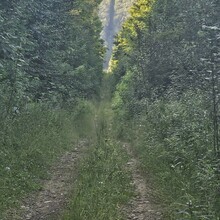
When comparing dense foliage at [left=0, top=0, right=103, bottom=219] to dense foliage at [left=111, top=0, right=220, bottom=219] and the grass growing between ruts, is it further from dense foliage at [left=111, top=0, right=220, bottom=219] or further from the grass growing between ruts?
dense foliage at [left=111, top=0, right=220, bottom=219]

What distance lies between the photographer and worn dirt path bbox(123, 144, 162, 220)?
24.5 feet

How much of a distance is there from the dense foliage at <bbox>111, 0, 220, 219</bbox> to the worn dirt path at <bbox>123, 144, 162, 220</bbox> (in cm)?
36

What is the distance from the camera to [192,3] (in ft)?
70.0

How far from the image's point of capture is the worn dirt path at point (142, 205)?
7.46 m

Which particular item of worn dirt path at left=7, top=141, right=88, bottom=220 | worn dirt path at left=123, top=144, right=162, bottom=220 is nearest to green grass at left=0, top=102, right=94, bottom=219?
worn dirt path at left=7, top=141, right=88, bottom=220

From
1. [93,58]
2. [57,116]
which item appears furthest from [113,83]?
[57,116]

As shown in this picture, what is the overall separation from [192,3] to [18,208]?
17.4m

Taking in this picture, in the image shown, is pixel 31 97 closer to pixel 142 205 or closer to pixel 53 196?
pixel 53 196

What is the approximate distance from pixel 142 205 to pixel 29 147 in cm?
422

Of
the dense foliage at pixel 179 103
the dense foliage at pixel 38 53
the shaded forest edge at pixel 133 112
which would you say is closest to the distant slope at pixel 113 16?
the dense foliage at pixel 38 53

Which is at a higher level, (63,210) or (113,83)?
(113,83)

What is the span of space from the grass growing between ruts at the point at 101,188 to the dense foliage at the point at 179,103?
95cm

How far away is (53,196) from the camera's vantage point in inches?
334

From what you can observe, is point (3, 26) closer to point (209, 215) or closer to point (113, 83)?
point (209, 215)
